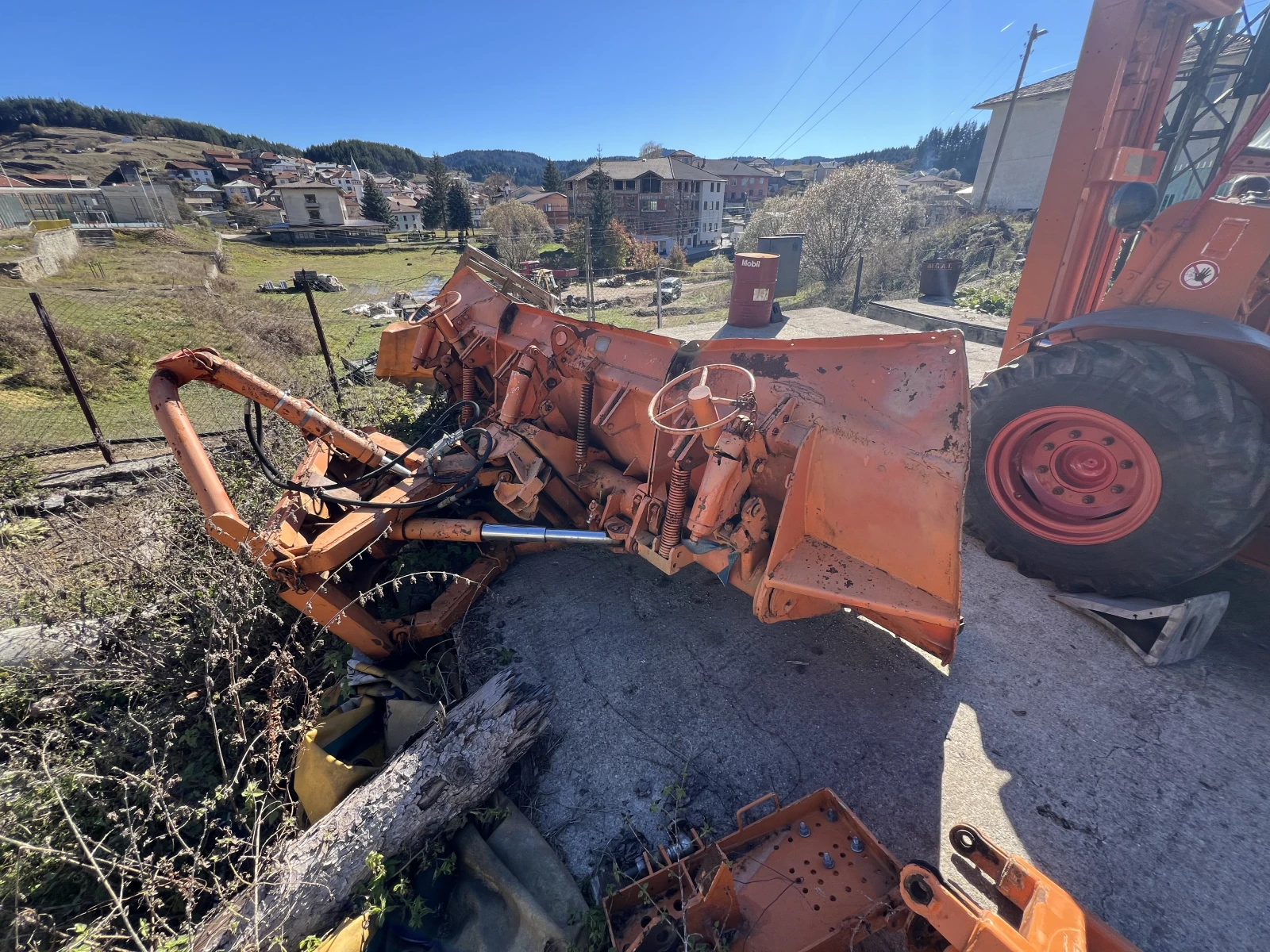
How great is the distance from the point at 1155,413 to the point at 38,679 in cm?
656

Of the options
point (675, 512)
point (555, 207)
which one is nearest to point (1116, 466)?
point (675, 512)

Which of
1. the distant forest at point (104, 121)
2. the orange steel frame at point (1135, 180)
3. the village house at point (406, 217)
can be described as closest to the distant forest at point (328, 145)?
the distant forest at point (104, 121)

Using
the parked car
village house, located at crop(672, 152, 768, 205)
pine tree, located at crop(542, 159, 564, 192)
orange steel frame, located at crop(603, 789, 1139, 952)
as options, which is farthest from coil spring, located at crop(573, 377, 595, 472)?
village house, located at crop(672, 152, 768, 205)

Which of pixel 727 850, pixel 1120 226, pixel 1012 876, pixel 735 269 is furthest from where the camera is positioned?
pixel 735 269

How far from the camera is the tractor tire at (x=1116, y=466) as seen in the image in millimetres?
2938

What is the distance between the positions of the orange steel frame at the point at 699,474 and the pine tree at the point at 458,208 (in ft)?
158

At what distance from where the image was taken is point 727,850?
2.19m

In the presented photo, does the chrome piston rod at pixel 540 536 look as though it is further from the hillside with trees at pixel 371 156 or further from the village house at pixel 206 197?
the hillside with trees at pixel 371 156

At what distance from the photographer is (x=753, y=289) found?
11445 millimetres

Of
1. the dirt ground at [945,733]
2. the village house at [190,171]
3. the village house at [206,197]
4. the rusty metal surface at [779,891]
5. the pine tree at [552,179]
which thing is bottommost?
the dirt ground at [945,733]

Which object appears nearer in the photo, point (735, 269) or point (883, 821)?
point (883, 821)

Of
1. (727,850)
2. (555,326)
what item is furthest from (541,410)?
(727,850)

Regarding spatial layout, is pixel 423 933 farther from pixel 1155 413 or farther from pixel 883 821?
pixel 1155 413

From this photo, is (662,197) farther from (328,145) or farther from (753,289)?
(328,145)
